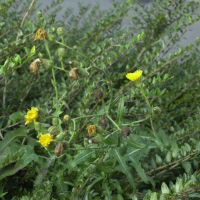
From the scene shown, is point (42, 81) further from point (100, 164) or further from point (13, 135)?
point (100, 164)

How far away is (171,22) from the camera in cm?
126

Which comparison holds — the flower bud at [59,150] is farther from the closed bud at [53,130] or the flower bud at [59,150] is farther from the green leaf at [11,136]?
the green leaf at [11,136]

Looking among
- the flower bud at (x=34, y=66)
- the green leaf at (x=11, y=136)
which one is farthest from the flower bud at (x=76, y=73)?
the green leaf at (x=11, y=136)

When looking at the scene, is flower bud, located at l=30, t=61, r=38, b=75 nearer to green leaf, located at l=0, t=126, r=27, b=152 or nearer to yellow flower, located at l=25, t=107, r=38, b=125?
yellow flower, located at l=25, t=107, r=38, b=125

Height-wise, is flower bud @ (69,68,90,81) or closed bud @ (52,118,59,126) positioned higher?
flower bud @ (69,68,90,81)

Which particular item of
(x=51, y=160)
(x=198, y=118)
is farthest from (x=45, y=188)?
(x=198, y=118)

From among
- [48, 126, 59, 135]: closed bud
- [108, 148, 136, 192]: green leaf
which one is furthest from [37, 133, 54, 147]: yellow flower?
[108, 148, 136, 192]: green leaf

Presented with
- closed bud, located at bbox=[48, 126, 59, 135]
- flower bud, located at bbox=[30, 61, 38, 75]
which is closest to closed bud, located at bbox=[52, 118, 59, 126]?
closed bud, located at bbox=[48, 126, 59, 135]

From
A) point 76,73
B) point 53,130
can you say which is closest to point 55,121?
point 53,130

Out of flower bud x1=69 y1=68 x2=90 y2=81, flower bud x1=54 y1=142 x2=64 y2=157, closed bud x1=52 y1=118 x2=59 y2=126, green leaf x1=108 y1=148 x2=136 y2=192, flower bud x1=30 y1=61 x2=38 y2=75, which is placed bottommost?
green leaf x1=108 y1=148 x2=136 y2=192

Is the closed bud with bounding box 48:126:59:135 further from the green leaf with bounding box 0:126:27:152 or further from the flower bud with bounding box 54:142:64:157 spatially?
the green leaf with bounding box 0:126:27:152

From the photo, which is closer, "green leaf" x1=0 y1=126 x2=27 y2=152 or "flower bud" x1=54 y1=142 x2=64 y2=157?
"flower bud" x1=54 y1=142 x2=64 y2=157

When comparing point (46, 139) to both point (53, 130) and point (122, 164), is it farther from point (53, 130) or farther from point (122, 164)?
point (122, 164)

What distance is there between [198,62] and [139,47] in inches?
14.2
